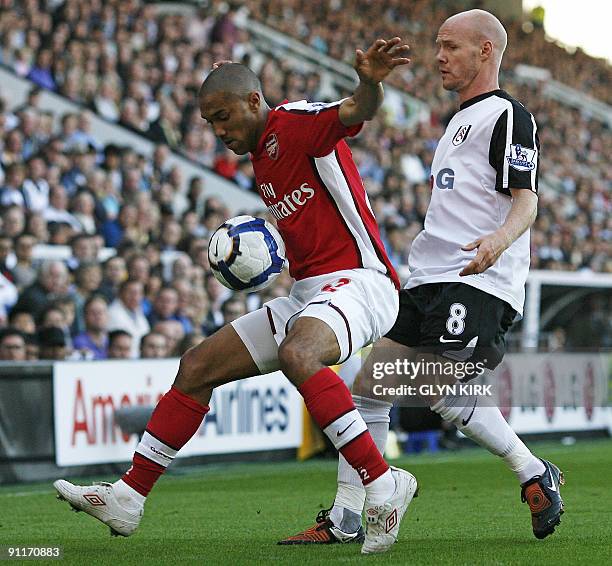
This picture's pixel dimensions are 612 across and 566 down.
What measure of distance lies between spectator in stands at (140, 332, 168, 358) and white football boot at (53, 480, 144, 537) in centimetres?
561

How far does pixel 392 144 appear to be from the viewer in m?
20.7

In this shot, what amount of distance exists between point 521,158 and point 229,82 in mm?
1375

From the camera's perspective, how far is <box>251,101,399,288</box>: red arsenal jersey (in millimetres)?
5500

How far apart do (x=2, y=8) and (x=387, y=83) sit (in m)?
10.2

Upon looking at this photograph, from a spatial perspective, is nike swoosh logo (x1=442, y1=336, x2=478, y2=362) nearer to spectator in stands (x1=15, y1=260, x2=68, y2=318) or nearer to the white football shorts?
the white football shorts

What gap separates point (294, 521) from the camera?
277 inches

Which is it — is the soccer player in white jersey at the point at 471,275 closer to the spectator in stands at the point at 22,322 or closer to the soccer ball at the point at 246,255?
the soccer ball at the point at 246,255

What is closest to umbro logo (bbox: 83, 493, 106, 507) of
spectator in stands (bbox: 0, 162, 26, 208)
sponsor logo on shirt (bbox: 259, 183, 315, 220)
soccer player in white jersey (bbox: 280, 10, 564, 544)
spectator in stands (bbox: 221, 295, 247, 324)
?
soccer player in white jersey (bbox: 280, 10, 564, 544)

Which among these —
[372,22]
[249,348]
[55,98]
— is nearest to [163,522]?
[249,348]

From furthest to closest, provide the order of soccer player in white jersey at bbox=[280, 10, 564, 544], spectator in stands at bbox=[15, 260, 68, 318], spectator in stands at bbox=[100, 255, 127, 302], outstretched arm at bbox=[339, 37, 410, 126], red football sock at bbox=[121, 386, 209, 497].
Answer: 1. spectator in stands at bbox=[100, 255, 127, 302]
2. spectator in stands at bbox=[15, 260, 68, 318]
3. soccer player in white jersey at bbox=[280, 10, 564, 544]
4. red football sock at bbox=[121, 386, 209, 497]
5. outstretched arm at bbox=[339, 37, 410, 126]

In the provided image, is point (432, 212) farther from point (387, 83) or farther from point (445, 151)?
point (387, 83)

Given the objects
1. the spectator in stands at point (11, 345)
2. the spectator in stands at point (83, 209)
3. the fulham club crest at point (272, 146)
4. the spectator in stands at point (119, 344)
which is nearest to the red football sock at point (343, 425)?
the fulham club crest at point (272, 146)

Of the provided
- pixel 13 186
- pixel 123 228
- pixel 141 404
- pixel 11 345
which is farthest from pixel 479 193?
pixel 123 228

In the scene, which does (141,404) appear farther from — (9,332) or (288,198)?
(288,198)
